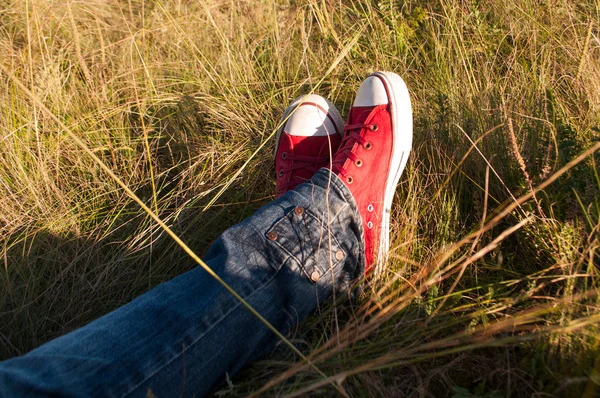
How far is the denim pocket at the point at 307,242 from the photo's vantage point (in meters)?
1.16

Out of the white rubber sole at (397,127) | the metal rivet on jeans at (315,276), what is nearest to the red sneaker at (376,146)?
the white rubber sole at (397,127)

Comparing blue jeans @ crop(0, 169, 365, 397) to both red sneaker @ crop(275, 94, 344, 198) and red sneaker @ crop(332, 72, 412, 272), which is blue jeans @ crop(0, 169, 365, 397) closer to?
red sneaker @ crop(332, 72, 412, 272)

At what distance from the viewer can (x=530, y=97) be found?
1434 millimetres

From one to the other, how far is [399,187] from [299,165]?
33 cm

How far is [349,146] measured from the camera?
1.53 meters

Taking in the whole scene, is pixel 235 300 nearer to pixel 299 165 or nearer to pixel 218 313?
pixel 218 313

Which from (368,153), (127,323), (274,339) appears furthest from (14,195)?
(368,153)

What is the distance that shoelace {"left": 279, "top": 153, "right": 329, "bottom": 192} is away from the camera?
1.53 meters

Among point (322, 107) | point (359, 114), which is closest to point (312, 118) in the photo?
point (322, 107)

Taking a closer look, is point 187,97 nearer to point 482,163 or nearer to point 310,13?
point 310,13

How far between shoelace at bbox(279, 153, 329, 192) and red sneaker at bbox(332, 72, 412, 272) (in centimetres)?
10

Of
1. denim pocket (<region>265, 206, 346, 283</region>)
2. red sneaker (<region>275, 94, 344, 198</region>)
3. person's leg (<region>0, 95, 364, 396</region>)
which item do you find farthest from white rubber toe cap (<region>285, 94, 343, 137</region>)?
denim pocket (<region>265, 206, 346, 283</region>)

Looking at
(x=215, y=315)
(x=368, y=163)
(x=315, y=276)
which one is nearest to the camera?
(x=215, y=315)

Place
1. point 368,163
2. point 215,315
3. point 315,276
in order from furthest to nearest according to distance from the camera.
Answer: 1. point 368,163
2. point 315,276
3. point 215,315
